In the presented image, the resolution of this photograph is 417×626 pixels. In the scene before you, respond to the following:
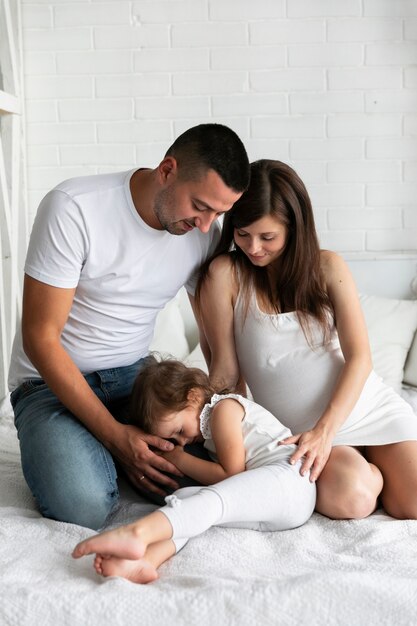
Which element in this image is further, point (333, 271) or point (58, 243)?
point (333, 271)

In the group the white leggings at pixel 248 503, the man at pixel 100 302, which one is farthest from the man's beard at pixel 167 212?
the white leggings at pixel 248 503

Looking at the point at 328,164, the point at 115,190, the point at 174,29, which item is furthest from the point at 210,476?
the point at 174,29

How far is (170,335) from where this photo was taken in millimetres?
3330

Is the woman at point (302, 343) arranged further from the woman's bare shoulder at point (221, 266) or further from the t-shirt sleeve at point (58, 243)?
the t-shirt sleeve at point (58, 243)

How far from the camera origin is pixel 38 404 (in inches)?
81.3

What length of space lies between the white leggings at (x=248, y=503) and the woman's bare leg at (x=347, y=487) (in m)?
0.04

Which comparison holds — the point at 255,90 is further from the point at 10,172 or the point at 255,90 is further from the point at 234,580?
the point at 234,580

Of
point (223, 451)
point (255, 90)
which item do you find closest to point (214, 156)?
point (223, 451)

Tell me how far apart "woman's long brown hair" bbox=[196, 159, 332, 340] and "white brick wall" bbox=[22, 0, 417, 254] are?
5.02ft

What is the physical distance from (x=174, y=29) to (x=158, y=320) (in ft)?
4.12

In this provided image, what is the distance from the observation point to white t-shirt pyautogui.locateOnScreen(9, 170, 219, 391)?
199cm

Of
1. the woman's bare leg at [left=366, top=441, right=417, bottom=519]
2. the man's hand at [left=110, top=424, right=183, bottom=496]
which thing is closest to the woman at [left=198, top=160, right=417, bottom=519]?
the woman's bare leg at [left=366, top=441, right=417, bottom=519]

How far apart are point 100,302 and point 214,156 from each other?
48 cm

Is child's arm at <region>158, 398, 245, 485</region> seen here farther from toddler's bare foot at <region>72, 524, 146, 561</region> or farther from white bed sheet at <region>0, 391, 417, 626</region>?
toddler's bare foot at <region>72, 524, 146, 561</region>
